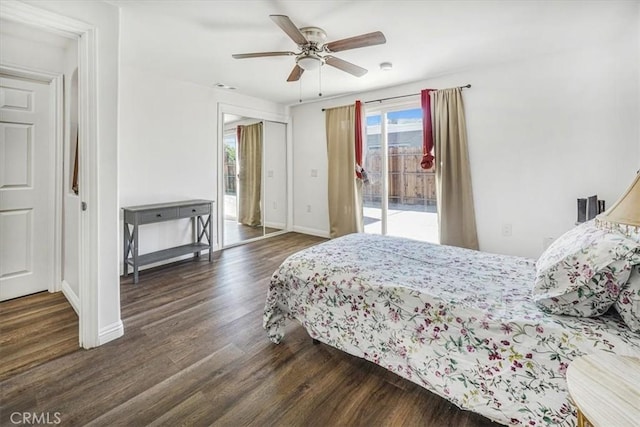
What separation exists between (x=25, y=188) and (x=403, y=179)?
14.1ft

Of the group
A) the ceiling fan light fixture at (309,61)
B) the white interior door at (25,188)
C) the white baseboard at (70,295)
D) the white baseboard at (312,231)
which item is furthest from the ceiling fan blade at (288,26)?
the white baseboard at (312,231)

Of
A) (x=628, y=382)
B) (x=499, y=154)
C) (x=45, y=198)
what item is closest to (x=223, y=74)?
(x=45, y=198)

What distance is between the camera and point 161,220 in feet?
11.2

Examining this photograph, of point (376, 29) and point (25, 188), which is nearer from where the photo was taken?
point (376, 29)

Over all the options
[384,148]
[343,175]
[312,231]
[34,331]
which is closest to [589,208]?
[384,148]

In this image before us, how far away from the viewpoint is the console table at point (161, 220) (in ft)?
10.6

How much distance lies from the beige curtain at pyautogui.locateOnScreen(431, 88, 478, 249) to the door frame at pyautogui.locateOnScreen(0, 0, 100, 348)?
354 cm

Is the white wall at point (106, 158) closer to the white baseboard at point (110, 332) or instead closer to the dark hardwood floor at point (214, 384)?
the white baseboard at point (110, 332)

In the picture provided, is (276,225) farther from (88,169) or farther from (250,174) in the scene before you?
(88,169)

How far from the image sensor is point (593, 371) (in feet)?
2.89

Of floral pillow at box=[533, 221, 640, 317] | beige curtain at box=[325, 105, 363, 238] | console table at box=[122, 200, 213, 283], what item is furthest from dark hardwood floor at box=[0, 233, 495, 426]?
beige curtain at box=[325, 105, 363, 238]

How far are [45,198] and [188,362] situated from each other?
2.30 meters

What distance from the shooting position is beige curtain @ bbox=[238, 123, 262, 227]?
4809 millimetres

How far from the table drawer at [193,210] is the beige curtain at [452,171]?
3071 mm
